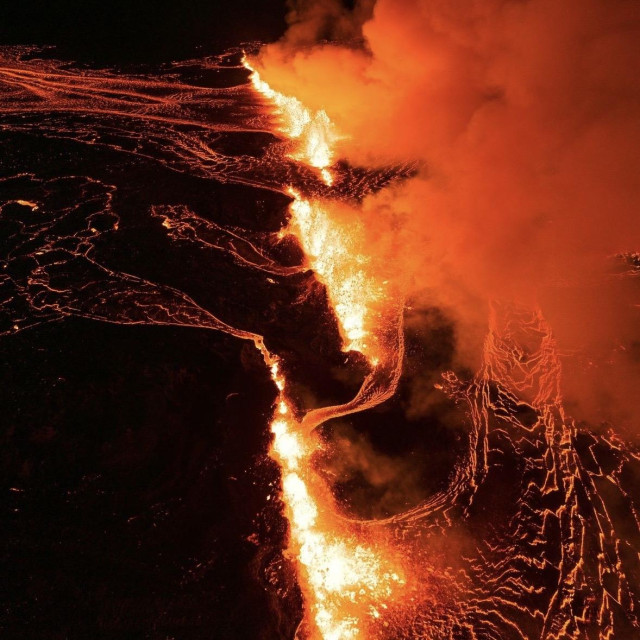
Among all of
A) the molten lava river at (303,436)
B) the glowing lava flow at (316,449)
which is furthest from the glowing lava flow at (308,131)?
the glowing lava flow at (316,449)

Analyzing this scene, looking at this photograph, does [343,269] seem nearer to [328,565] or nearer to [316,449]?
[316,449]

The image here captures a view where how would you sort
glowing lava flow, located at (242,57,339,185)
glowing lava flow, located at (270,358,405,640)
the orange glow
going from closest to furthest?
glowing lava flow, located at (270,358,405,640) < the orange glow < glowing lava flow, located at (242,57,339,185)

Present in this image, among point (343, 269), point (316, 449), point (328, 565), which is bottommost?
point (328, 565)

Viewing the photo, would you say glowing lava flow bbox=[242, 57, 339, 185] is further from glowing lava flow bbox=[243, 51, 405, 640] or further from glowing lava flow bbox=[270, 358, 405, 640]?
glowing lava flow bbox=[270, 358, 405, 640]

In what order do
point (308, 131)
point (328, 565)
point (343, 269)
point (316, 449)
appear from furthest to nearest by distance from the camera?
point (308, 131) → point (343, 269) → point (316, 449) → point (328, 565)

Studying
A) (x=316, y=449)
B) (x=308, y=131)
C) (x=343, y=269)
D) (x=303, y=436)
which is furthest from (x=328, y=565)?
(x=308, y=131)

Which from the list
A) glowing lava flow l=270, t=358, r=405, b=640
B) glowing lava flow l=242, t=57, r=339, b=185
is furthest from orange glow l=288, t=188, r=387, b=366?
glowing lava flow l=270, t=358, r=405, b=640

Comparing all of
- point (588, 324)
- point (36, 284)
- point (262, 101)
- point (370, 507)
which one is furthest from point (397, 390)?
point (262, 101)
